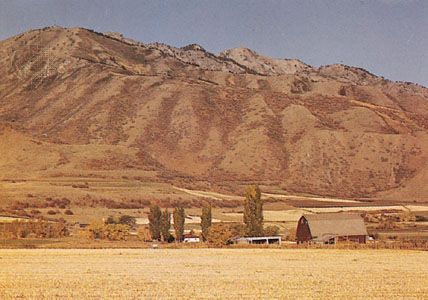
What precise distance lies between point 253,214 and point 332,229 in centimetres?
1011

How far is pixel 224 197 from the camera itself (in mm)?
158875

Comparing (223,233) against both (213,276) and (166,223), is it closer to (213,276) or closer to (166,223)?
(166,223)

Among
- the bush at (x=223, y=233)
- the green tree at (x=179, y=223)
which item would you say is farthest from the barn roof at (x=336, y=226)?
the green tree at (x=179, y=223)

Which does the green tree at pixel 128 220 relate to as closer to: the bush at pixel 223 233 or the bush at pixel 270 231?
the bush at pixel 223 233

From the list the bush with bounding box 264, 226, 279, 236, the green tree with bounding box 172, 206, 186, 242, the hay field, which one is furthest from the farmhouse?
the hay field

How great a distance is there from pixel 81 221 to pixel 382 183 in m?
104

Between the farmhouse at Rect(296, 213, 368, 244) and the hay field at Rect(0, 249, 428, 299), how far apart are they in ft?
74.5

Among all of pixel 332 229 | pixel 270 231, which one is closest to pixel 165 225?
pixel 270 231

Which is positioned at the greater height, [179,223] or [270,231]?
[179,223]

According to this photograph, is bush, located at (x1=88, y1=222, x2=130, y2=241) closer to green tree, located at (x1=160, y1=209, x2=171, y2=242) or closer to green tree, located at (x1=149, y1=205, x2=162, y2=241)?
green tree, located at (x1=149, y1=205, x2=162, y2=241)

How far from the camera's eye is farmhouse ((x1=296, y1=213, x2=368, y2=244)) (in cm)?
8438

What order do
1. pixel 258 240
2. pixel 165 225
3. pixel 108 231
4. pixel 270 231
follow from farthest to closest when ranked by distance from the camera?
1. pixel 270 231
2. pixel 165 225
3. pixel 108 231
4. pixel 258 240

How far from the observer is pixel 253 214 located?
289 ft

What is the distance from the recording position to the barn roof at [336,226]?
85000 mm
